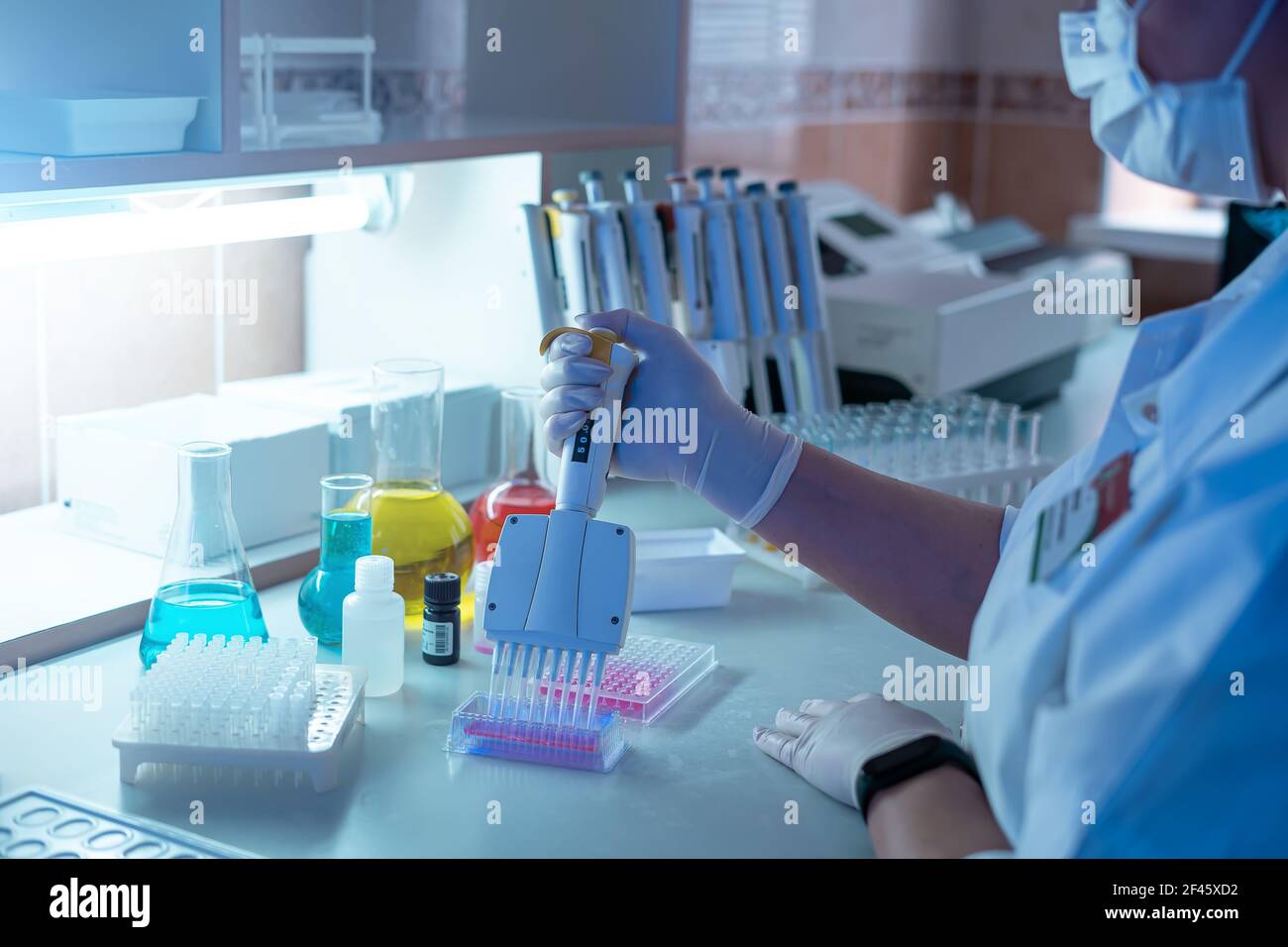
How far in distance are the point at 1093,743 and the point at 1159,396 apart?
269 millimetres

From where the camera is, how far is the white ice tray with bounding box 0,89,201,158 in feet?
4.38

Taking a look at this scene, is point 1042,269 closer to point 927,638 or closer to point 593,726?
point 927,638

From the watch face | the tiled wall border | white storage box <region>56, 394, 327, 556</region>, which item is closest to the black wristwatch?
the watch face

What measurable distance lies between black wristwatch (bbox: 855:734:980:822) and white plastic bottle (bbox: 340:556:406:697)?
1.63 ft

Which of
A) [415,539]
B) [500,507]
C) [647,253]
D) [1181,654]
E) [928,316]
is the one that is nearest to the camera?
[1181,654]

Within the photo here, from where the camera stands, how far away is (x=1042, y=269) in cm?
305

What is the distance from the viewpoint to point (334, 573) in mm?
1499

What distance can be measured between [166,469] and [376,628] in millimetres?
403

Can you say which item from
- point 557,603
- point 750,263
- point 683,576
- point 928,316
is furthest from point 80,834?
point 928,316

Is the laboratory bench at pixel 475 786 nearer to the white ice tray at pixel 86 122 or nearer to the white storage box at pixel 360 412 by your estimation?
the white storage box at pixel 360 412

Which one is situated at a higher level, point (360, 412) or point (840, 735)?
point (360, 412)

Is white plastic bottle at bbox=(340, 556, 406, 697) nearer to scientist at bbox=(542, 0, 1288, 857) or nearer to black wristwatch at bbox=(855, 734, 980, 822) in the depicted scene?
scientist at bbox=(542, 0, 1288, 857)

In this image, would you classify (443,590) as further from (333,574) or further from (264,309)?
(264,309)

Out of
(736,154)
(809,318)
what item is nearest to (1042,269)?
(736,154)
